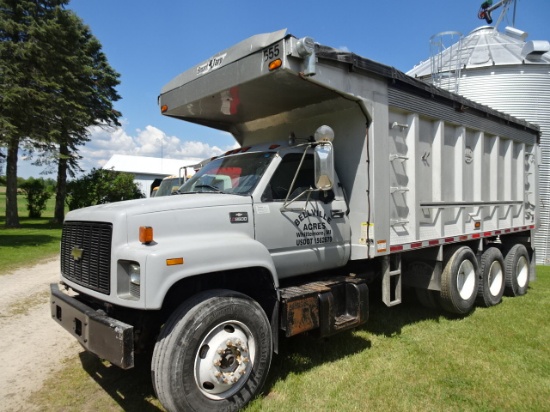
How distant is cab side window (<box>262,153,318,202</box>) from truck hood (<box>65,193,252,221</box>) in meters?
0.35

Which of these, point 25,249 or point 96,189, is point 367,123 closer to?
point 25,249

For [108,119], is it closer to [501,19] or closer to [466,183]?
[501,19]

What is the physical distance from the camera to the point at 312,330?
442 cm

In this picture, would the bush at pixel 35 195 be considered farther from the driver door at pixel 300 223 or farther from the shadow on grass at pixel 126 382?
the driver door at pixel 300 223

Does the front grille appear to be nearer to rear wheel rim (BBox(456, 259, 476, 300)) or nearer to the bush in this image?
rear wheel rim (BBox(456, 259, 476, 300))

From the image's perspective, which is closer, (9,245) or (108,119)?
(9,245)

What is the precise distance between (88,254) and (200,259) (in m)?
1.16

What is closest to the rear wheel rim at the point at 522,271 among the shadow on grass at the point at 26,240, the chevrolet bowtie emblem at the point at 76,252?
the chevrolet bowtie emblem at the point at 76,252

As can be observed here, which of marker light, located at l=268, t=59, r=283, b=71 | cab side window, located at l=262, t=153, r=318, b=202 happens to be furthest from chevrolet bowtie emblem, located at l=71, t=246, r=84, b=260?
marker light, located at l=268, t=59, r=283, b=71

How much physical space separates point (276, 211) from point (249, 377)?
1.62 meters

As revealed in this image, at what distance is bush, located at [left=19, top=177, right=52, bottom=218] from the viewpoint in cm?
2750

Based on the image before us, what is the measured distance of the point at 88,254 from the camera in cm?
384

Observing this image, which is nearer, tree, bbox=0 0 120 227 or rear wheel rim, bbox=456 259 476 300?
rear wheel rim, bbox=456 259 476 300

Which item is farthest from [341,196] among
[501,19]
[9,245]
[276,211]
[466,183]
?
[501,19]
